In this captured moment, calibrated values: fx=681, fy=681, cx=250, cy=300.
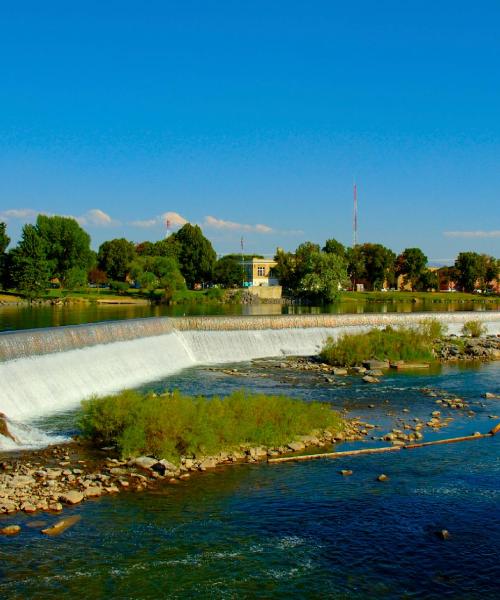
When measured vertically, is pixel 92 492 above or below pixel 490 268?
below

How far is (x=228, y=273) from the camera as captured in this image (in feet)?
301

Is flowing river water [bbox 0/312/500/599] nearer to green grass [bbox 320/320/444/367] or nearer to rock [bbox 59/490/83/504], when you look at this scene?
rock [bbox 59/490/83/504]

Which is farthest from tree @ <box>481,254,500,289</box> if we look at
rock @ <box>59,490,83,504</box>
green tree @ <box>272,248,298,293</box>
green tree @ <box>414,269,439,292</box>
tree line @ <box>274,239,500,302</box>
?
rock @ <box>59,490,83,504</box>

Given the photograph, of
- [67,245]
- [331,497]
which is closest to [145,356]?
[331,497]

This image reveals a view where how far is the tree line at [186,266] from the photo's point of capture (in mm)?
Answer: 67062

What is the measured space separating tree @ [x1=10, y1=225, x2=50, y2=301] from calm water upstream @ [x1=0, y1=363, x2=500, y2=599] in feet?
180

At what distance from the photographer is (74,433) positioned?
15.5 m

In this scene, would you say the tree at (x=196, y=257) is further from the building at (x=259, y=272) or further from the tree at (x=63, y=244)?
the tree at (x=63, y=244)

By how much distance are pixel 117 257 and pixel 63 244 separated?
67.3 feet

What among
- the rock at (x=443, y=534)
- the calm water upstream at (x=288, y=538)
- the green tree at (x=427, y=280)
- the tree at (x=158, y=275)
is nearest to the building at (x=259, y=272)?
the tree at (x=158, y=275)

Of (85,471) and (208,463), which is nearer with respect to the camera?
(85,471)

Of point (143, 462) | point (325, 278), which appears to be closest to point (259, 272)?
point (325, 278)

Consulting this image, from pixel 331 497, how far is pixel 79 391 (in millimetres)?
11021

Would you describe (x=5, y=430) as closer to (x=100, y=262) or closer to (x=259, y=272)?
(x=100, y=262)
